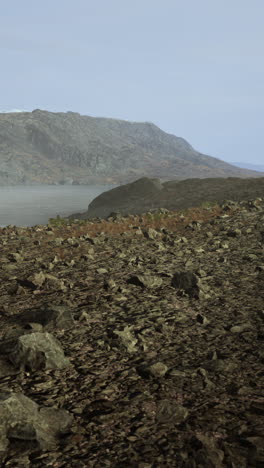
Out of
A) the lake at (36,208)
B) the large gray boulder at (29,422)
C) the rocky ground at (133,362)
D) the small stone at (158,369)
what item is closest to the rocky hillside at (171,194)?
the lake at (36,208)

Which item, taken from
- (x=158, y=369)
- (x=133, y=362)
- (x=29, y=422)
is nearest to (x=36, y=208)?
(x=133, y=362)

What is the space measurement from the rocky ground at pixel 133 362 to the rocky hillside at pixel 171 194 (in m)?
19.5

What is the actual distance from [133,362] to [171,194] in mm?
31525

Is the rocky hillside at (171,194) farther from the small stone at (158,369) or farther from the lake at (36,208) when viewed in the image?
the small stone at (158,369)

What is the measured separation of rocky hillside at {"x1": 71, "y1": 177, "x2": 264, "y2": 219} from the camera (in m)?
28.4

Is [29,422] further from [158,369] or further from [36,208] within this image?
[36,208]

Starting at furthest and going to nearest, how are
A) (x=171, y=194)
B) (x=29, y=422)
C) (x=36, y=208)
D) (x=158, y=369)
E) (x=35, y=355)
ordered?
(x=36, y=208)
(x=171, y=194)
(x=35, y=355)
(x=158, y=369)
(x=29, y=422)

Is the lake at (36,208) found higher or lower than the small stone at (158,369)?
lower

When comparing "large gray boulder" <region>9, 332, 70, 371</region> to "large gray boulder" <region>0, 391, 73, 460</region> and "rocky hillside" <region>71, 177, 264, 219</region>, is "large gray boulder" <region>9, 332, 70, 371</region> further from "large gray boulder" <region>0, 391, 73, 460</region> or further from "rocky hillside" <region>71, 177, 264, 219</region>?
"rocky hillside" <region>71, 177, 264, 219</region>

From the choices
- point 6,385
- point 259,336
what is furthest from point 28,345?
point 259,336

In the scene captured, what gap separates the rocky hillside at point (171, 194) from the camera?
93.0 feet

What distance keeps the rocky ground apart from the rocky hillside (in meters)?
19.5

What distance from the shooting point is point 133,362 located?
3824 mm

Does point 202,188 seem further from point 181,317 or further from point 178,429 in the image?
point 178,429
